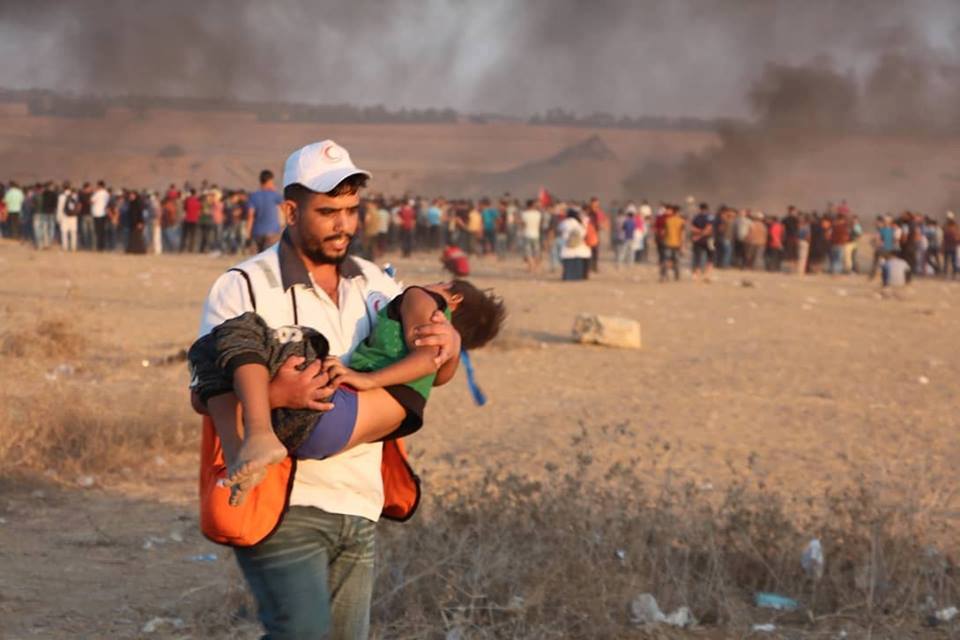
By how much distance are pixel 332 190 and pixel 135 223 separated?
2555cm

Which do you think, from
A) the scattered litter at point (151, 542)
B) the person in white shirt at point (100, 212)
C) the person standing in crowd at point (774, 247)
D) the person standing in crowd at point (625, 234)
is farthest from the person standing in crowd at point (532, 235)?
the scattered litter at point (151, 542)

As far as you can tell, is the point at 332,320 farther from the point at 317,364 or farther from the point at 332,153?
the point at 332,153

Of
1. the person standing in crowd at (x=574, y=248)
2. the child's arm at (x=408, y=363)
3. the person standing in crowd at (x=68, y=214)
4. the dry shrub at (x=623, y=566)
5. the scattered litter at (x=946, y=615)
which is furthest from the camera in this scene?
→ the person standing in crowd at (x=68, y=214)

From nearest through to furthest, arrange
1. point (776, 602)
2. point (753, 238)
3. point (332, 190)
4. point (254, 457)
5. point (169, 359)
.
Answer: point (254, 457), point (332, 190), point (776, 602), point (169, 359), point (753, 238)

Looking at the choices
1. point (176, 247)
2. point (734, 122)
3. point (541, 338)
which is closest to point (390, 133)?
point (734, 122)

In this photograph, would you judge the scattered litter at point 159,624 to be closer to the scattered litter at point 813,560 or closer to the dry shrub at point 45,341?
the scattered litter at point 813,560

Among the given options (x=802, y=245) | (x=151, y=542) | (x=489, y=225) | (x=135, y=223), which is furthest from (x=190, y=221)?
(x=151, y=542)

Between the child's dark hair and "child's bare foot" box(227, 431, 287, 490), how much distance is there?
2.12ft

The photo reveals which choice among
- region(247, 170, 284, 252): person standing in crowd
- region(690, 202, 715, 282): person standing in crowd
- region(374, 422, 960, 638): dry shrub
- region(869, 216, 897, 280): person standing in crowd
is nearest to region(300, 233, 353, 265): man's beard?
region(374, 422, 960, 638): dry shrub

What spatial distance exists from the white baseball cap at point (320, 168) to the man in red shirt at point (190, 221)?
2631cm

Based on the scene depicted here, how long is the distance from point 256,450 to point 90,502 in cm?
463

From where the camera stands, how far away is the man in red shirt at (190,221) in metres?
29.4

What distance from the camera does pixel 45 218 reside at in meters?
28.9

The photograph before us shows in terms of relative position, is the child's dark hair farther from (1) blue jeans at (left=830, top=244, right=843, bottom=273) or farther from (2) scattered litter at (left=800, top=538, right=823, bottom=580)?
(1) blue jeans at (left=830, top=244, right=843, bottom=273)
